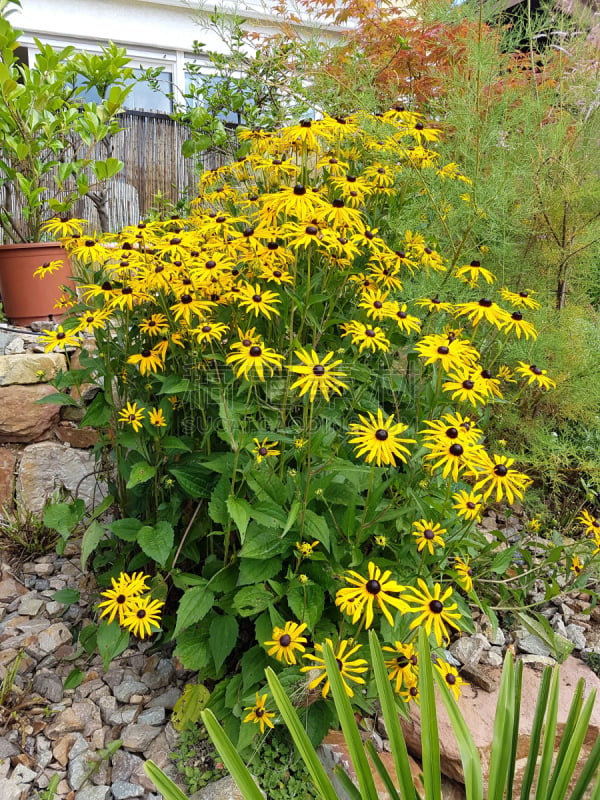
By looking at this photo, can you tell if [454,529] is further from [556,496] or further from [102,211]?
[102,211]

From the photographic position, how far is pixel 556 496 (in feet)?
8.82

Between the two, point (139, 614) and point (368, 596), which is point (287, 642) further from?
point (139, 614)

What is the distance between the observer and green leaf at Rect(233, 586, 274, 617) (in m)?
1.49

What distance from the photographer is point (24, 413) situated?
2.55 meters

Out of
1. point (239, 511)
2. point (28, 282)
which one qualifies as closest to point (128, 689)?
point (239, 511)

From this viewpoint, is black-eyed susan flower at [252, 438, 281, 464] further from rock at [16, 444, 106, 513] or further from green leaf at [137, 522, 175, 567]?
rock at [16, 444, 106, 513]

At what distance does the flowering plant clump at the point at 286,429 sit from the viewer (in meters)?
1.43

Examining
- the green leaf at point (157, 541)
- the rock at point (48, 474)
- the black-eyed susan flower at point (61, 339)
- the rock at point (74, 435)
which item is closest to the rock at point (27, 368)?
the rock at point (74, 435)

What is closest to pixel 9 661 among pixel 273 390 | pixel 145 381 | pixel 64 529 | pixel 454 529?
pixel 64 529

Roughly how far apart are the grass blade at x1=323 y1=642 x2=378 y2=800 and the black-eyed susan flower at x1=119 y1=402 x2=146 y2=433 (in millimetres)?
912

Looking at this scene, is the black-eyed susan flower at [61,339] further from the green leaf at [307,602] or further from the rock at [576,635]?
the rock at [576,635]

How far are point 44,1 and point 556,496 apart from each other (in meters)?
7.02

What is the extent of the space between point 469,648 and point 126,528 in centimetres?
111

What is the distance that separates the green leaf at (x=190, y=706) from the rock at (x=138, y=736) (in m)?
0.07
